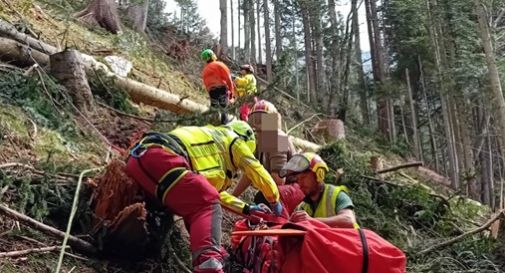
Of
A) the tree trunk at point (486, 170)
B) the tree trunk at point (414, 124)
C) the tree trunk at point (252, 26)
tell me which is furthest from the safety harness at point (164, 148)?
the tree trunk at point (252, 26)

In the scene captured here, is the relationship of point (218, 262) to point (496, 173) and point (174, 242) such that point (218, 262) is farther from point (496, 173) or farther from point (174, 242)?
point (496, 173)

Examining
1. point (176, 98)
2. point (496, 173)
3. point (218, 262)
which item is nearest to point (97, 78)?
point (176, 98)

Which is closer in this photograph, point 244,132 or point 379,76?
point 244,132

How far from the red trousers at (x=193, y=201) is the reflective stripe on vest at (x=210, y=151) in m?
0.17

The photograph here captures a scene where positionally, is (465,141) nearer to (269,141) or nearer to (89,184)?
(269,141)

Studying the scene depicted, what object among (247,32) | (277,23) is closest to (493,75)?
(277,23)

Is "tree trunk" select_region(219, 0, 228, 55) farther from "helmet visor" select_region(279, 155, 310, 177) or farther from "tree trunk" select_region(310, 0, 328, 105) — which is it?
"helmet visor" select_region(279, 155, 310, 177)

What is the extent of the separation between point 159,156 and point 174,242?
1075mm

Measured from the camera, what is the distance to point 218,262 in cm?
364

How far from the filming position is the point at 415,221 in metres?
7.97

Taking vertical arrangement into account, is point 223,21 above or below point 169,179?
above

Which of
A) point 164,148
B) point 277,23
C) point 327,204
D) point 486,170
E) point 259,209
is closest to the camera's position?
point 164,148

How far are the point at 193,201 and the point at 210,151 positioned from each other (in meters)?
0.48

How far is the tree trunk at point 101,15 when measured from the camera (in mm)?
13461
